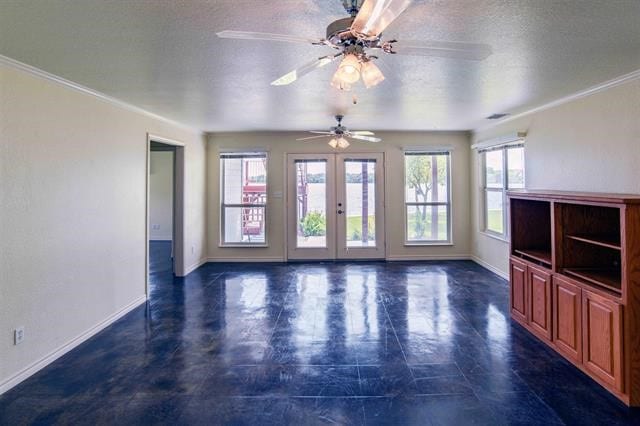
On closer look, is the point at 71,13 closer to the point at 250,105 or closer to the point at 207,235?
the point at 250,105

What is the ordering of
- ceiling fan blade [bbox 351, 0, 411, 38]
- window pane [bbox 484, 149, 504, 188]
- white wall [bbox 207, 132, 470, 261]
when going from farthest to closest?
1. white wall [bbox 207, 132, 470, 261]
2. window pane [bbox 484, 149, 504, 188]
3. ceiling fan blade [bbox 351, 0, 411, 38]

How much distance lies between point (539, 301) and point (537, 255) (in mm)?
476

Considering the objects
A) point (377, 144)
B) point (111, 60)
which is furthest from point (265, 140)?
point (111, 60)

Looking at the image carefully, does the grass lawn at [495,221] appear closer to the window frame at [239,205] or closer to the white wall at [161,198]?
the window frame at [239,205]

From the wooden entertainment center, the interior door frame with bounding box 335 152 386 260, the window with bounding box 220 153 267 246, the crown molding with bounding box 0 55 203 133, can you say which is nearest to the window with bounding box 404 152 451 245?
the interior door frame with bounding box 335 152 386 260

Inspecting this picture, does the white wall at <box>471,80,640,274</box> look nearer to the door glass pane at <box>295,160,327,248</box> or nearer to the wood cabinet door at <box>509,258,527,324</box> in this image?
the wood cabinet door at <box>509,258,527,324</box>

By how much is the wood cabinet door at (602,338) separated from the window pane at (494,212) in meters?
3.10

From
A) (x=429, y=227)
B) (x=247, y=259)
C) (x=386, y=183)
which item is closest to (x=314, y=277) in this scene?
(x=247, y=259)

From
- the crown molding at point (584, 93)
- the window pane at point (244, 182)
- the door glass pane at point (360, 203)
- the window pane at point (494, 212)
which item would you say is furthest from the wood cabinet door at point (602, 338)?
the window pane at point (244, 182)

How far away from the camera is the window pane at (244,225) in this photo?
6.86m

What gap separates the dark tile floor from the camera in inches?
89.7

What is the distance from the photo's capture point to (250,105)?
4293mm

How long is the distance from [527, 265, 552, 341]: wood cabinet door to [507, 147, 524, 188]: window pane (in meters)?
2.12

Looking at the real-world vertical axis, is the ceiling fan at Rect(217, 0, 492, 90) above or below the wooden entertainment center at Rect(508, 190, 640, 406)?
above
